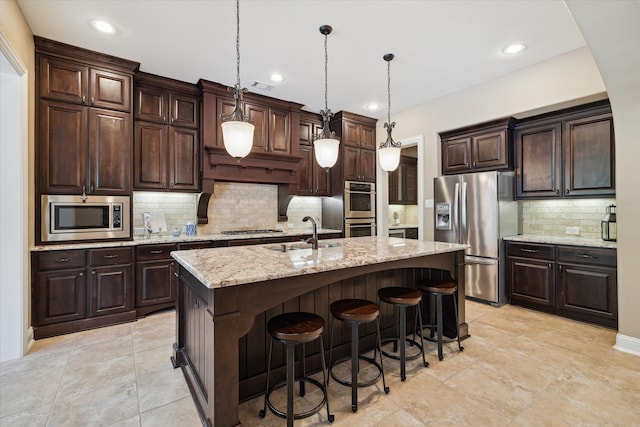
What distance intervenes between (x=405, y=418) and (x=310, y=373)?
75 cm

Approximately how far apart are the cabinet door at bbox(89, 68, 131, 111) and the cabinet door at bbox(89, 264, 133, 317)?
1.81 metres

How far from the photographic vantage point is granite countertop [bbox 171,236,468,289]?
5.27ft

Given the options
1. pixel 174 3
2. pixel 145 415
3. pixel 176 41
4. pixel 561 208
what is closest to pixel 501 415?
pixel 145 415

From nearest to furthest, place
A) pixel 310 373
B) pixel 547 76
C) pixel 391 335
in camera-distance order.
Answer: pixel 310 373 < pixel 391 335 < pixel 547 76

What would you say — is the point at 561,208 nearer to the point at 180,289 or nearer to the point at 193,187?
the point at 180,289

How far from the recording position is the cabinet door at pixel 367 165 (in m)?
5.46

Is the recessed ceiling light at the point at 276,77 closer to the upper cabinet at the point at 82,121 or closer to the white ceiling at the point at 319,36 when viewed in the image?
the white ceiling at the point at 319,36

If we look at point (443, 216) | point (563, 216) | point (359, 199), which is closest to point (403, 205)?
point (359, 199)

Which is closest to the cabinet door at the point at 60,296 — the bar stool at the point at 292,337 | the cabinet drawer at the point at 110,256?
the cabinet drawer at the point at 110,256

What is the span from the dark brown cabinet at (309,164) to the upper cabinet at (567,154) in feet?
9.34

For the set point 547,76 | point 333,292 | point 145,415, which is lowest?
point 145,415

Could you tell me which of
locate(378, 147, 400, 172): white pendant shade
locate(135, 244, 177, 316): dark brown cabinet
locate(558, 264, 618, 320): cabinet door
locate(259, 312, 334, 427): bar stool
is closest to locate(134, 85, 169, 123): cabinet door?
locate(135, 244, 177, 316): dark brown cabinet

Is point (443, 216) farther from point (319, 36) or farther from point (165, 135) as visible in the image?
point (165, 135)

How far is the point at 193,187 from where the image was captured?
409 cm
